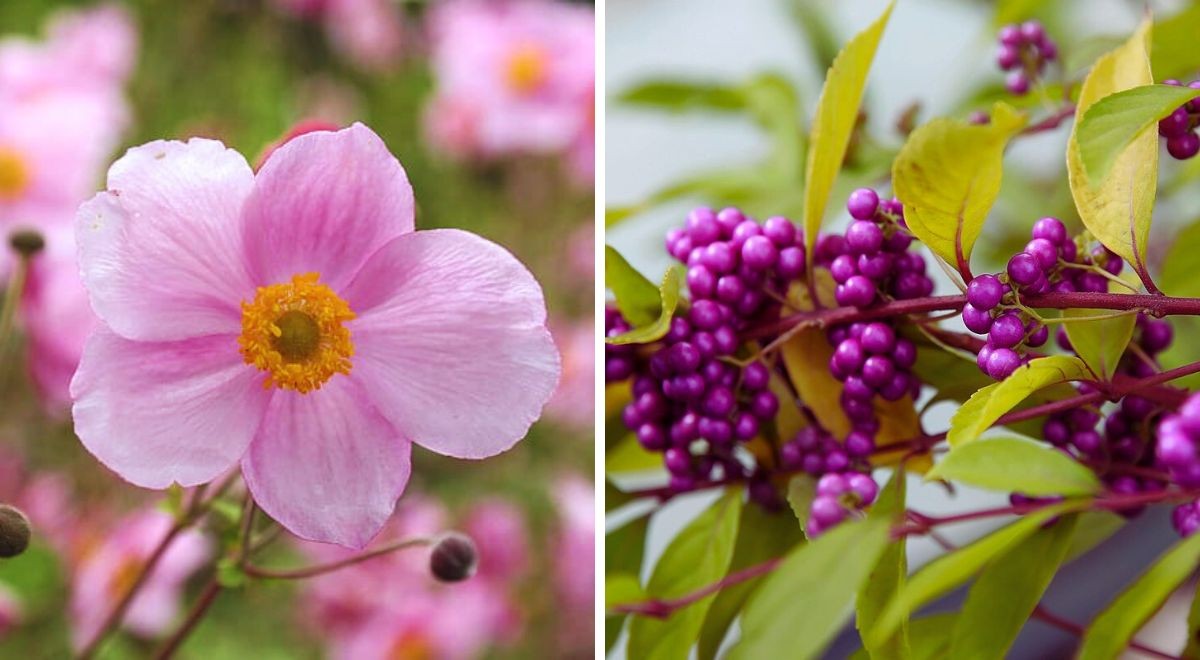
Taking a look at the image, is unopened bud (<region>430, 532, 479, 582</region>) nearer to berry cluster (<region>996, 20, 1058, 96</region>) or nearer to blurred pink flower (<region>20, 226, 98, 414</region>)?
blurred pink flower (<region>20, 226, 98, 414</region>)

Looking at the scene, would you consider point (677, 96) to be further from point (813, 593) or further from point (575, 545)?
point (813, 593)

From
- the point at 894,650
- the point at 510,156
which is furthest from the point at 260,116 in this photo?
the point at 894,650

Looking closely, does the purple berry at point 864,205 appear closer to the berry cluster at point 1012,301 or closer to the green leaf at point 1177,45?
the berry cluster at point 1012,301

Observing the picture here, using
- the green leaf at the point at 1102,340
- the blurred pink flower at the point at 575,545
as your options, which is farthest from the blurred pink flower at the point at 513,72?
the green leaf at the point at 1102,340

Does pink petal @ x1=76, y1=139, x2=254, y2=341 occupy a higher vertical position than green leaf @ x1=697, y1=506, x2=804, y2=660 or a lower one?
higher

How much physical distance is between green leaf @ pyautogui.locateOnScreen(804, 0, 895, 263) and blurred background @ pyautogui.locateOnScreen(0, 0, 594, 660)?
0.32 ft

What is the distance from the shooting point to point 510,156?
43 cm

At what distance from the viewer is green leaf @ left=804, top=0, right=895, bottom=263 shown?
26 cm

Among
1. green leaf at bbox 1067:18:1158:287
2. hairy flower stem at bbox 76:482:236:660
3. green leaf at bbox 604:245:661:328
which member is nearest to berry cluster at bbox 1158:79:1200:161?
green leaf at bbox 1067:18:1158:287

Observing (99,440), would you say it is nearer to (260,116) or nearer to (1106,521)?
(260,116)

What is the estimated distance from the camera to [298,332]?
239mm

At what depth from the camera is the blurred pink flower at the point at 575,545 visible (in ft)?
1.38

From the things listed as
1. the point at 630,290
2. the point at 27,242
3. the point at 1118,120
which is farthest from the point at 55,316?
the point at 1118,120

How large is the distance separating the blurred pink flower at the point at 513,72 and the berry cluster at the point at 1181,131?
22cm
